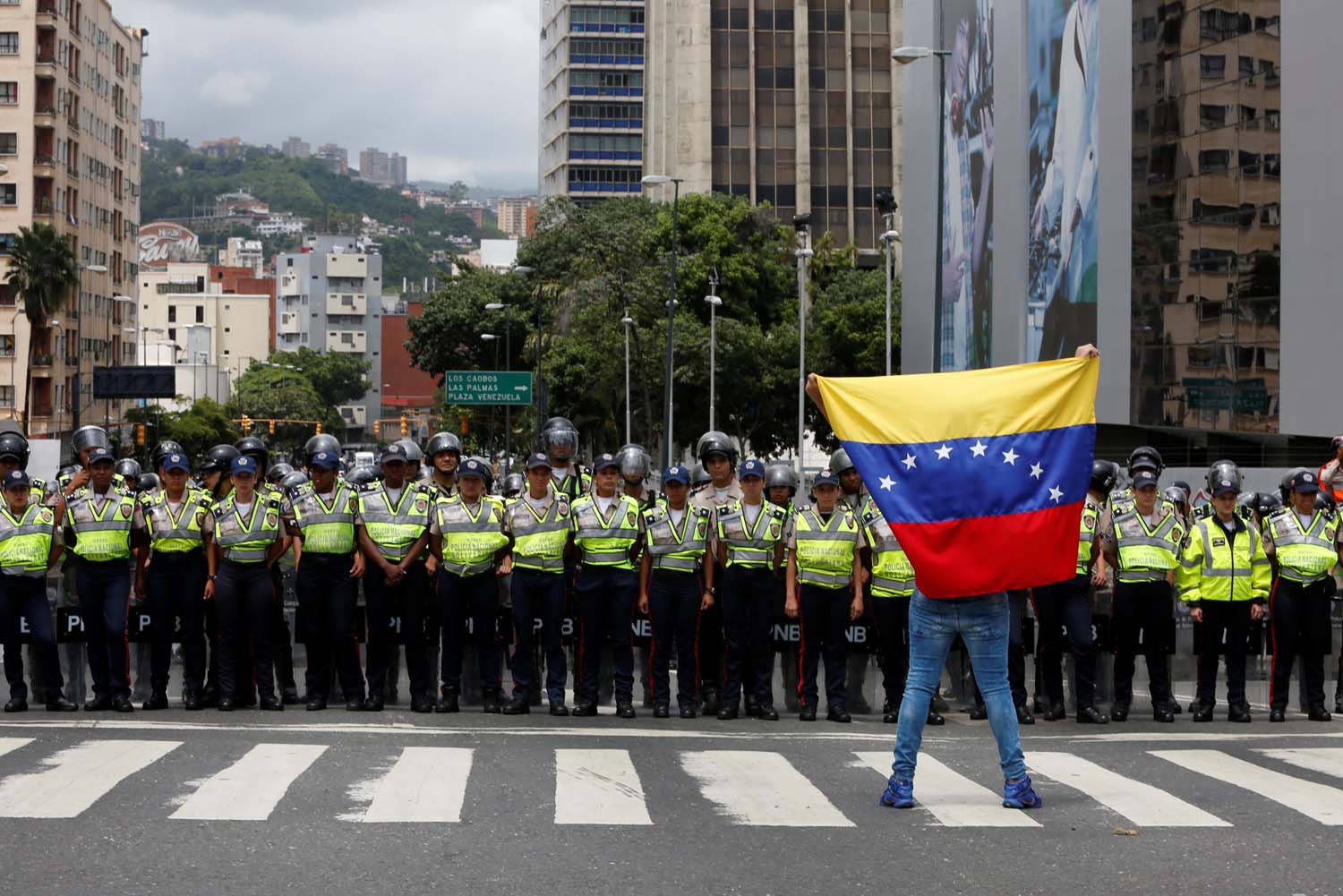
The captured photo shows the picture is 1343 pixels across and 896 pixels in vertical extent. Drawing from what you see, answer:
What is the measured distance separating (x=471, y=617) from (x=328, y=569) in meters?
1.13

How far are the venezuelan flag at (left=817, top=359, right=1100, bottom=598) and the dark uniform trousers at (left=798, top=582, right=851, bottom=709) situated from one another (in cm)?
385

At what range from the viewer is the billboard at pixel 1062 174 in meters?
49.5

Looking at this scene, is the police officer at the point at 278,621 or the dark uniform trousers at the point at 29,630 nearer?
the dark uniform trousers at the point at 29,630

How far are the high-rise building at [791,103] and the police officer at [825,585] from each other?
100621 millimetres

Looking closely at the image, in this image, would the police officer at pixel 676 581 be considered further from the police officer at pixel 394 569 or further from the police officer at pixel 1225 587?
the police officer at pixel 1225 587

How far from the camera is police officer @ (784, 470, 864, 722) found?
535 inches

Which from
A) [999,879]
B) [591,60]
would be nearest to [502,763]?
[999,879]

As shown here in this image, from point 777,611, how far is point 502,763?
3.67 metres

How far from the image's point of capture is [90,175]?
10119 centimetres

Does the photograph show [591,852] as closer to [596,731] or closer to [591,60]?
[596,731]

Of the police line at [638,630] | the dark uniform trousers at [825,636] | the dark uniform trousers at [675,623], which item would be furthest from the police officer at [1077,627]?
the dark uniform trousers at [675,623]

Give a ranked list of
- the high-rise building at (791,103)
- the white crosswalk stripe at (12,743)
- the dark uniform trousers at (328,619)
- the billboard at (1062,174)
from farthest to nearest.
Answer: the high-rise building at (791,103) → the billboard at (1062,174) → the dark uniform trousers at (328,619) → the white crosswalk stripe at (12,743)

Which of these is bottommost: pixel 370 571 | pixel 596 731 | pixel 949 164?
pixel 596 731

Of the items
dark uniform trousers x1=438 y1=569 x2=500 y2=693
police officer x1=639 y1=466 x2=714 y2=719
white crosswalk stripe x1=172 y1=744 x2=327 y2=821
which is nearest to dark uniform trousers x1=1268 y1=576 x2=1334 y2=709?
police officer x1=639 y1=466 x2=714 y2=719
